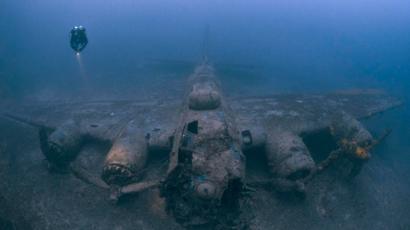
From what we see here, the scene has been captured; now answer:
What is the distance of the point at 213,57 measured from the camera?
A: 1695 inches

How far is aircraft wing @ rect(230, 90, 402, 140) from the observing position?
1703 centimetres

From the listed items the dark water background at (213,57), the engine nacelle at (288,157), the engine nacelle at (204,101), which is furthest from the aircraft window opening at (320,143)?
the engine nacelle at (204,101)

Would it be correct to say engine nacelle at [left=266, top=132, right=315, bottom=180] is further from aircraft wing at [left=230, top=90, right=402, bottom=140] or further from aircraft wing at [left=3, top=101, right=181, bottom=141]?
aircraft wing at [left=3, top=101, right=181, bottom=141]

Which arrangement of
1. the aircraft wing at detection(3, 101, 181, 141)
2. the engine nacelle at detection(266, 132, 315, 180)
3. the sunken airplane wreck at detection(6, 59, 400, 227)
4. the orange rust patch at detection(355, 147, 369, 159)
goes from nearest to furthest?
the sunken airplane wreck at detection(6, 59, 400, 227), the engine nacelle at detection(266, 132, 315, 180), the orange rust patch at detection(355, 147, 369, 159), the aircraft wing at detection(3, 101, 181, 141)

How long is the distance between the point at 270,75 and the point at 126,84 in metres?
16.0

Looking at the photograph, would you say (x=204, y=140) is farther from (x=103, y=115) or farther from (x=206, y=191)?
(x=103, y=115)

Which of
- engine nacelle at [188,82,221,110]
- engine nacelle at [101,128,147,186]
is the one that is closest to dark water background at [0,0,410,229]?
engine nacelle at [188,82,221,110]

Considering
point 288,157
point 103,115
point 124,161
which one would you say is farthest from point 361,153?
point 103,115

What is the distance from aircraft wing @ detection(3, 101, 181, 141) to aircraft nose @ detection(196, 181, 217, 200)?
6.08 m

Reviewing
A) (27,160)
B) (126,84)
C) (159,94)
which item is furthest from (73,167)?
(126,84)

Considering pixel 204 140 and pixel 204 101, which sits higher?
pixel 204 101

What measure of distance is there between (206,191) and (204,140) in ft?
8.66

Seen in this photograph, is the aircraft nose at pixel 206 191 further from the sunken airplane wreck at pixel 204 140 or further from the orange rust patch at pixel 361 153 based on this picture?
the orange rust patch at pixel 361 153

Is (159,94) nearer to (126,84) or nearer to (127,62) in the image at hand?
(126,84)
